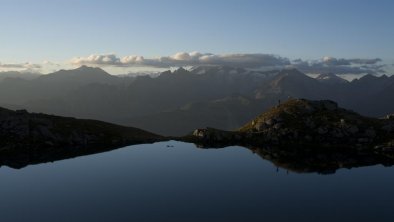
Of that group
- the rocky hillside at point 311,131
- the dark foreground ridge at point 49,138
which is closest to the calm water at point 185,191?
the dark foreground ridge at point 49,138

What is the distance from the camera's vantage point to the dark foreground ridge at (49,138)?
127881 mm

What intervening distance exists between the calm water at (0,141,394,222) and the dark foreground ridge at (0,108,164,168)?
35.8ft

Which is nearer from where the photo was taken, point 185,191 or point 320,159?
point 185,191

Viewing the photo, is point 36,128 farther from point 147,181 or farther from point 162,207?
point 162,207

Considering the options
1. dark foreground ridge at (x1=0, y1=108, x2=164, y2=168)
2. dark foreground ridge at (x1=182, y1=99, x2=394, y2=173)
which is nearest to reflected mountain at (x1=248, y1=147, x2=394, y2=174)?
dark foreground ridge at (x1=182, y1=99, x2=394, y2=173)

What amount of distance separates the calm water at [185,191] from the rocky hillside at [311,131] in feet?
111

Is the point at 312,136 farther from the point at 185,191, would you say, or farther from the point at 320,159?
the point at 185,191

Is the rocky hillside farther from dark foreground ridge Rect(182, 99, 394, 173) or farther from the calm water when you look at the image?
the calm water

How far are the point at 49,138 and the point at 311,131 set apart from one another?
95144 mm

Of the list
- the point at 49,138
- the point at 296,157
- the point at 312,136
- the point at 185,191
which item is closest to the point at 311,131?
the point at 312,136

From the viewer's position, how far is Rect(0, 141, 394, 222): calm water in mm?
73500

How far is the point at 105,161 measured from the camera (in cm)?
12194

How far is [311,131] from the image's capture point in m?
166

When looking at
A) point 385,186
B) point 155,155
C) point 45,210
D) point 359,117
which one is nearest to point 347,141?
point 359,117
